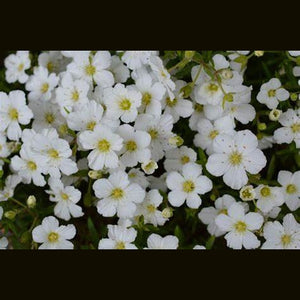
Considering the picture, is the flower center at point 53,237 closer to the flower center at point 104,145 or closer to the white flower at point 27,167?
the white flower at point 27,167

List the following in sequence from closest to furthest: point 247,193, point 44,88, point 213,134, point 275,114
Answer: point 247,193 < point 275,114 < point 213,134 < point 44,88

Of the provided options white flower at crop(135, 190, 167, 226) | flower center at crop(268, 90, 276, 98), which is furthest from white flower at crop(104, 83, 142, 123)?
flower center at crop(268, 90, 276, 98)

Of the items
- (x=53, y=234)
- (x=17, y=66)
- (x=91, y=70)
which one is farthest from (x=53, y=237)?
(x=17, y=66)

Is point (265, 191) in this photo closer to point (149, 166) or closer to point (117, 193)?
point (149, 166)

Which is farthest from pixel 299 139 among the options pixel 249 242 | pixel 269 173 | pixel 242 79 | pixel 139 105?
pixel 139 105

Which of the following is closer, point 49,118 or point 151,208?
point 151,208

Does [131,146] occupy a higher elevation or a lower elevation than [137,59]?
lower
